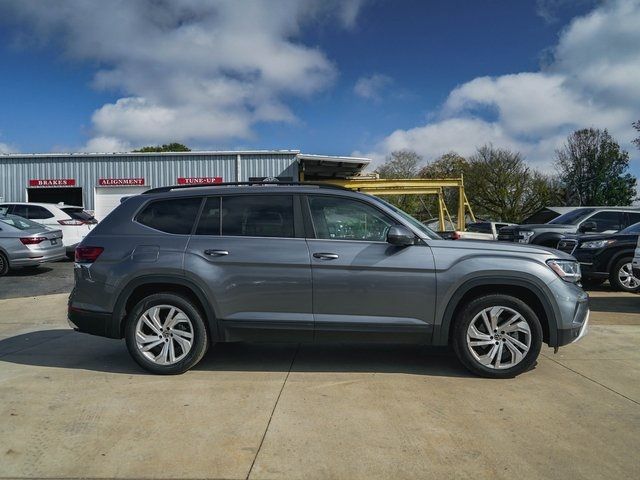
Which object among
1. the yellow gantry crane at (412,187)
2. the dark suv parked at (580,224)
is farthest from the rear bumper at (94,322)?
the yellow gantry crane at (412,187)

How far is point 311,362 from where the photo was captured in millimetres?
5199

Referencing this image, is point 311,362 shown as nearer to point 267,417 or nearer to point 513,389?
point 267,417

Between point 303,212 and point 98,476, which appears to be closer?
point 98,476

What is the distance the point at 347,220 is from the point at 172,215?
1.71 m

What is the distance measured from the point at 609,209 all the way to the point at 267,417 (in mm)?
11379

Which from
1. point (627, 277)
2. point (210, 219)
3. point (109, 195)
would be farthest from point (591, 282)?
point (109, 195)

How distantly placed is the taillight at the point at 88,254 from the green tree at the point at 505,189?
131 ft

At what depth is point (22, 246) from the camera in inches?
452

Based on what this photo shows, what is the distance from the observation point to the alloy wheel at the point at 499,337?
4.61 metres

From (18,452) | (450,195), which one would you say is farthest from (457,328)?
(450,195)

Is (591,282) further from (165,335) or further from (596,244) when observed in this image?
(165,335)

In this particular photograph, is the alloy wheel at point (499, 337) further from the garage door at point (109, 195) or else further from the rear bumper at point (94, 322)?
the garage door at point (109, 195)

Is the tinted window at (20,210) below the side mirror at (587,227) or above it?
above

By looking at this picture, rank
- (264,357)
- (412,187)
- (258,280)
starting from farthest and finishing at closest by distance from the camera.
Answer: (412,187)
(264,357)
(258,280)
